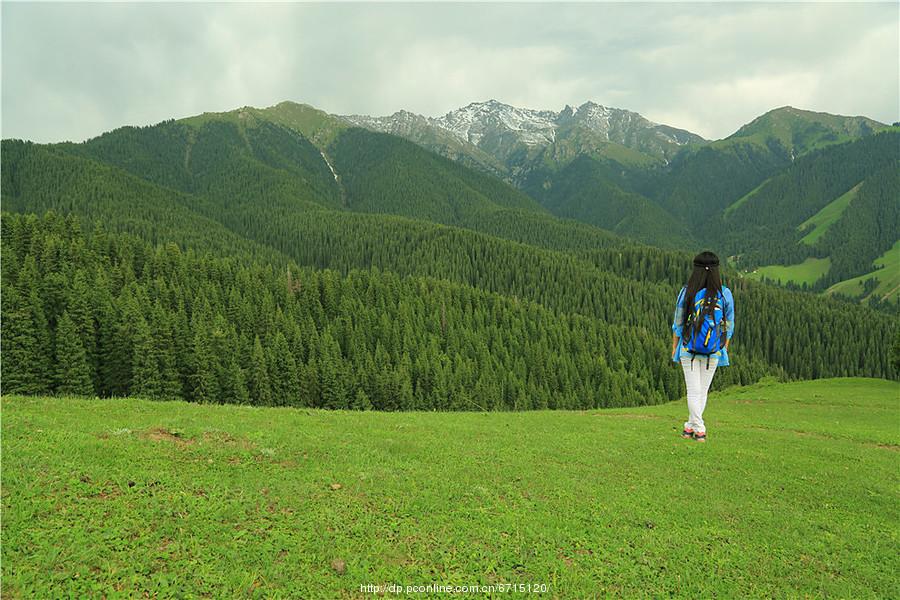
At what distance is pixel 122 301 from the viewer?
75.1 meters

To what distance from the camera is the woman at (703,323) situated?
15.5m

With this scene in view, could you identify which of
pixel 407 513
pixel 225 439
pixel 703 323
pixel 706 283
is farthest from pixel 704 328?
pixel 225 439

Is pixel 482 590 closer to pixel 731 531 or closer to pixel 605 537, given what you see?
pixel 605 537

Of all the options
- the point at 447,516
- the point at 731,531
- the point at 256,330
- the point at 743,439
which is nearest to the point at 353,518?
the point at 447,516

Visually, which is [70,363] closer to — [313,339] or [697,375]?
[313,339]

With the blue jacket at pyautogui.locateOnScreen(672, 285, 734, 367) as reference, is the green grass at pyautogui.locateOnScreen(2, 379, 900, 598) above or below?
below

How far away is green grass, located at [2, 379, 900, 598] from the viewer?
331 inches

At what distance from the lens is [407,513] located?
1080 centimetres

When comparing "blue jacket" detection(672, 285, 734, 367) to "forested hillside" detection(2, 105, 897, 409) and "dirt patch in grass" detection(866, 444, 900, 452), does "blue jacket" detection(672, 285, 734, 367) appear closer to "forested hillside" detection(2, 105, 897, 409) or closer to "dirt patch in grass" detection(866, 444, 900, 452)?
"dirt patch in grass" detection(866, 444, 900, 452)

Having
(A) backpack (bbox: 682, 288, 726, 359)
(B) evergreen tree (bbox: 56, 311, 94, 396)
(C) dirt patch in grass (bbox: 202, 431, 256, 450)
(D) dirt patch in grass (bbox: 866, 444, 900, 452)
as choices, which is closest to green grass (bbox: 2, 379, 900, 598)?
(C) dirt patch in grass (bbox: 202, 431, 256, 450)

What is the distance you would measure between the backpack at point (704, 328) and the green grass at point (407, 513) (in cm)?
408

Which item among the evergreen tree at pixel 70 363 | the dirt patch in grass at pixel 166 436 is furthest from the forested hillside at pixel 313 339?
the dirt patch in grass at pixel 166 436

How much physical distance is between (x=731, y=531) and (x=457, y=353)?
10674cm

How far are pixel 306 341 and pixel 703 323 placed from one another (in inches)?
3758
